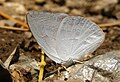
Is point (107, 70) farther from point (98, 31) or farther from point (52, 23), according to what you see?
point (52, 23)

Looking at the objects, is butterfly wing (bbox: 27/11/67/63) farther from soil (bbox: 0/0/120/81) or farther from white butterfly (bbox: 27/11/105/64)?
soil (bbox: 0/0/120/81)

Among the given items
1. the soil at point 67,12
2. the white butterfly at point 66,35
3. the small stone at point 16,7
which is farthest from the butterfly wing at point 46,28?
the small stone at point 16,7

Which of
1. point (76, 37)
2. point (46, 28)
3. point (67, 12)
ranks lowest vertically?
point (67, 12)

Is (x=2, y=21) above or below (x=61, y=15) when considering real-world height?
below

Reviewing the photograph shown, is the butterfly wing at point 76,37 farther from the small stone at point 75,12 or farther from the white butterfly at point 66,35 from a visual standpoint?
the small stone at point 75,12

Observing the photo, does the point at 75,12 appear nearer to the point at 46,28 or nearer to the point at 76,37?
the point at 76,37

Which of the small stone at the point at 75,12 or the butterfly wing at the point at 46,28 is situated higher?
the butterfly wing at the point at 46,28

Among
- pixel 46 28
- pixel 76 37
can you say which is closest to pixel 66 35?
pixel 76 37

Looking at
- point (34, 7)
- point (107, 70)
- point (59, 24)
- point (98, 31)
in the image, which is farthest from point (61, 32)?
point (34, 7)
